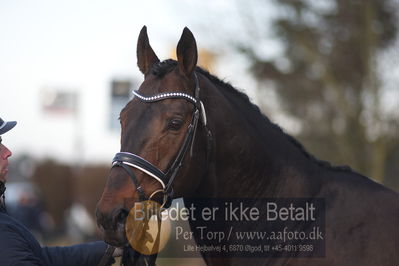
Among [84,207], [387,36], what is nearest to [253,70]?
[387,36]

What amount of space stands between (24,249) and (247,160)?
4.87 feet

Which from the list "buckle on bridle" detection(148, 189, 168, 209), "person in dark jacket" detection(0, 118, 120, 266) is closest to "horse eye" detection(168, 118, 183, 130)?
"buckle on bridle" detection(148, 189, 168, 209)

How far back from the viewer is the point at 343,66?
42.4ft

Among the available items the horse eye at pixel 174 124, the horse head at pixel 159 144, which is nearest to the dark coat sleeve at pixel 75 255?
the horse head at pixel 159 144

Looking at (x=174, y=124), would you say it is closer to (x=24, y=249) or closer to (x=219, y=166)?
(x=219, y=166)

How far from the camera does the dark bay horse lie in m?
3.34

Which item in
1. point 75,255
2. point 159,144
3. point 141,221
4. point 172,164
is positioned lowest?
point 75,255

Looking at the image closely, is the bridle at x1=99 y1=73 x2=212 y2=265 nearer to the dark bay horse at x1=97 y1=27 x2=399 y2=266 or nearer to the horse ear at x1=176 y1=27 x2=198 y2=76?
the dark bay horse at x1=97 y1=27 x2=399 y2=266

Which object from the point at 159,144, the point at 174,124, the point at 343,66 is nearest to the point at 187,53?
the point at 174,124

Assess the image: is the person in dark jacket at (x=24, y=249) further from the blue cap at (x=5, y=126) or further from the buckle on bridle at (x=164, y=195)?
the buckle on bridle at (x=164, y=195)

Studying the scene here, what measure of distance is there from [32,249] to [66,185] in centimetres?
2382

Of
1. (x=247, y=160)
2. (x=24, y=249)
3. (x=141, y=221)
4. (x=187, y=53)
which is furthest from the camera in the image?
(x=247, y=160)

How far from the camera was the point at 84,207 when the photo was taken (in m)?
23.4

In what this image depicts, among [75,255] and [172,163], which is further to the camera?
[75,255]
